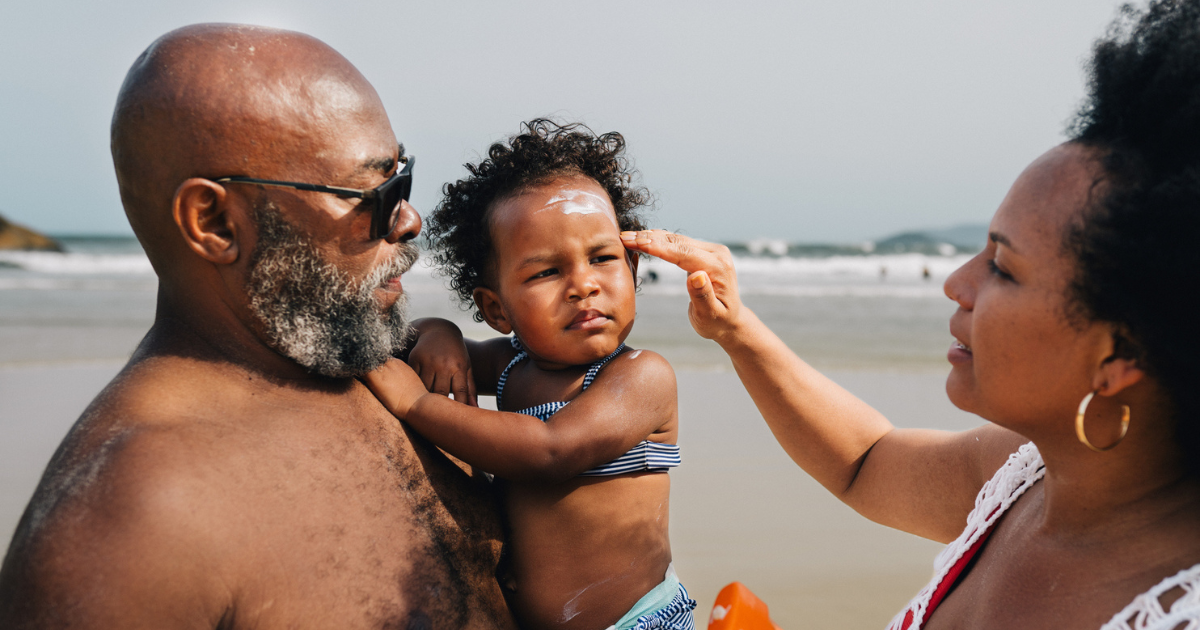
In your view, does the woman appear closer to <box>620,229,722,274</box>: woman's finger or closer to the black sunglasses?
<box>620,229,722,274</box>: woman's finger

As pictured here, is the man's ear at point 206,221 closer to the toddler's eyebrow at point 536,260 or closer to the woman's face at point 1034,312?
the toddler's eyebrow at point 536,260

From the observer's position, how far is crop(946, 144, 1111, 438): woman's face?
147 cm

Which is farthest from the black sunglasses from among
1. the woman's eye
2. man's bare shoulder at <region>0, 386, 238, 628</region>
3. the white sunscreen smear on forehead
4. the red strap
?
the red strap

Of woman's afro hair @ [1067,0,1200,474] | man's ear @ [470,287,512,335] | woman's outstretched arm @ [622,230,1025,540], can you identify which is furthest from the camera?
man's ear @ [470,287,512,335]

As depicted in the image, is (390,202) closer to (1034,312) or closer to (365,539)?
(365,539)

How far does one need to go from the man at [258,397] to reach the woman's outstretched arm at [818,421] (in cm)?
95

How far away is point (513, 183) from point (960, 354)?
1542mm

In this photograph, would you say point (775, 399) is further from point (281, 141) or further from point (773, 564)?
point (773, 564)

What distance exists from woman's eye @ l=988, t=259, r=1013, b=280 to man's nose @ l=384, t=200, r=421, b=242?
1.47 metres

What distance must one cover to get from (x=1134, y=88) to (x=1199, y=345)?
0.50 meters

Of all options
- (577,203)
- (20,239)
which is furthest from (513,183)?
(20,239)

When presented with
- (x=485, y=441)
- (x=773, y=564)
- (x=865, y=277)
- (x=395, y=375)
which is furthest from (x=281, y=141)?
(x=865, y=277)

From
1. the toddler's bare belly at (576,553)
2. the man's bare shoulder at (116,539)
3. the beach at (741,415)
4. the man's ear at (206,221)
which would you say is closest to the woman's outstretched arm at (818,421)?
the toddler's bare belly at (576,553)

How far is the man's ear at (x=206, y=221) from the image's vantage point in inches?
72.1
